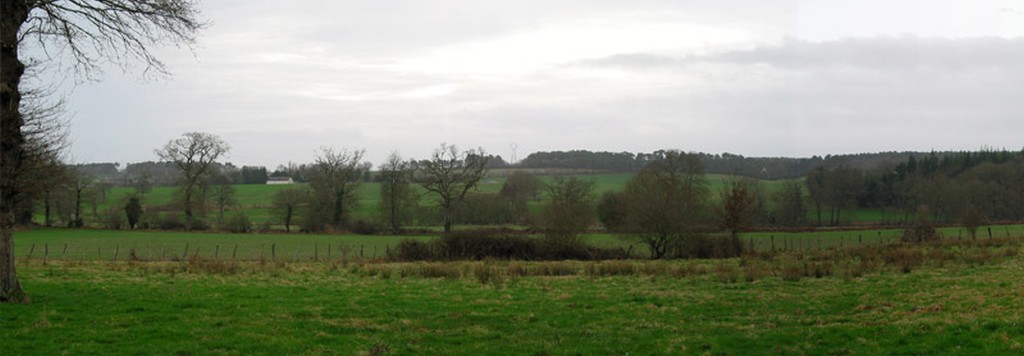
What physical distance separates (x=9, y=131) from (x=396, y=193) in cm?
6656

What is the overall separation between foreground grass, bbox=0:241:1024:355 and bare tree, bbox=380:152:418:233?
5656cm

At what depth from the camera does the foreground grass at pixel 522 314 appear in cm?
1128

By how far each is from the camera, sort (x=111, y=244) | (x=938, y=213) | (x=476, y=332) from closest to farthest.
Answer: (x=476, y=332)
(x=111, y=244)
(x=938, y=213)

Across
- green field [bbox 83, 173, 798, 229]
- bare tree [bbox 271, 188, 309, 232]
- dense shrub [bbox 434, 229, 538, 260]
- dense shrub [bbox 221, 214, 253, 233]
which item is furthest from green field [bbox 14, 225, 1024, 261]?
green field [bbox 83, 173, 798, 229]

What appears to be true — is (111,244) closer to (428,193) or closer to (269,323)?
(428,193)

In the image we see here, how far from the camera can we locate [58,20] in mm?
16641

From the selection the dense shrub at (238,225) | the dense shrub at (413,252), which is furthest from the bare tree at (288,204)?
the dense shrub at (413,252)

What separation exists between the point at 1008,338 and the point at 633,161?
4593 inches

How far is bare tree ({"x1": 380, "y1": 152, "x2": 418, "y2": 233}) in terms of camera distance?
265 feet

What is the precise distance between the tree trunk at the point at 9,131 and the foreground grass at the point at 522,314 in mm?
712

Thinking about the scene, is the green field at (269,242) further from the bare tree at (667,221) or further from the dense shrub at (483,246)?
the dense shrub at (483,246)

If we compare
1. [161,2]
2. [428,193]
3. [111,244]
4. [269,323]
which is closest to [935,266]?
[269,323]

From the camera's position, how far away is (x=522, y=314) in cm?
1511

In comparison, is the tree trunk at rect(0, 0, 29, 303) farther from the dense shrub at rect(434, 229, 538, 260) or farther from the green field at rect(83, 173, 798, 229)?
the green field at rect(83, 173, 798, 229)
